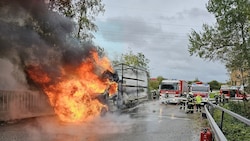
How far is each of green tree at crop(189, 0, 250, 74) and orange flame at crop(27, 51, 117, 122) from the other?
973 centimetres

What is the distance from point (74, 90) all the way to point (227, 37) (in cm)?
1240


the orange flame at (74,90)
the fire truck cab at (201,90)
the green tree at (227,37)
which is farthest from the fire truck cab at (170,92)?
the orange flame at (74,90)

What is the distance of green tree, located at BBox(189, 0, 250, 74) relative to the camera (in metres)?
21.5

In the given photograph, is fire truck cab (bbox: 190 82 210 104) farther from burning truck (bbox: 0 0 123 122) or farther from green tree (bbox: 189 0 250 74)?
burning truck (bbox: 0 0 123 122)

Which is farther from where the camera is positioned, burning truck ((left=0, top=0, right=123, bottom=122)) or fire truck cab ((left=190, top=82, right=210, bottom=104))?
fire truck cab ((left=190, top=82, right=210, bottom=104))

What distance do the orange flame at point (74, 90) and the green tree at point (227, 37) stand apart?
9730 millimetres

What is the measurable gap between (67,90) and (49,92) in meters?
0.89

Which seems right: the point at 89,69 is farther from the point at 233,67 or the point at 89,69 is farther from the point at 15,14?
the point at 233,67

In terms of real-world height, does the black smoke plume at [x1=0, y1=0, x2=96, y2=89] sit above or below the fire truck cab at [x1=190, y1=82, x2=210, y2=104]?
above

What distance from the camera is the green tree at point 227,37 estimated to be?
70.4 feet

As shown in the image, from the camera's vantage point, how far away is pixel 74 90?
15.7m

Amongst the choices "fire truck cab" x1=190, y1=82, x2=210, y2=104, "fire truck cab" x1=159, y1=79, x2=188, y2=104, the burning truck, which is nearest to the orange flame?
the burning truck

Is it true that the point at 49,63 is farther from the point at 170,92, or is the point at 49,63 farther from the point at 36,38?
the point at 170,92

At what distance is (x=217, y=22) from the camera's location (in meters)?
23.0
